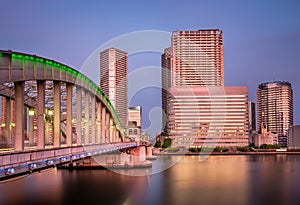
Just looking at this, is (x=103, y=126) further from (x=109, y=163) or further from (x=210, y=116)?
(x=210, y=116)

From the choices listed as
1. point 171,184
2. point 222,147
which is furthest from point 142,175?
point 222,147

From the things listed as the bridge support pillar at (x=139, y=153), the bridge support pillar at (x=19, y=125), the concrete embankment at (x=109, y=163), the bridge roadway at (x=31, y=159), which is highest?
the bridge support pillar at (x=19, y=125)

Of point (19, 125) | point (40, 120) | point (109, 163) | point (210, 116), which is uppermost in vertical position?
point (40, 120)

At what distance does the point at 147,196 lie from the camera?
4766cm

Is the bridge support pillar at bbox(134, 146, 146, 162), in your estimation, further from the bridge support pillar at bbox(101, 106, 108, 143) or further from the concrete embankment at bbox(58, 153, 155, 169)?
the bridge support pillar at bbox(101, 106, 108, 143)

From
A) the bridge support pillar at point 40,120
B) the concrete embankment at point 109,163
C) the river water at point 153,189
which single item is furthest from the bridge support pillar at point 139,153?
the bridge support pillar at point 40,120

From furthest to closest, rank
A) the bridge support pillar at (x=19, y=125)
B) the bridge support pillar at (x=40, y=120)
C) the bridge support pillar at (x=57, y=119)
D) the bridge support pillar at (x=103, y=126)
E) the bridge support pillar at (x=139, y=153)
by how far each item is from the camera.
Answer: the bridge support pillar at (x=139, y=153) < the bridge support pillar at (x=103, y=126) < the bridge support pillar at (x=57, y=119) < the bridge support pillar at (x=40, y=120) < the bridge support pillar at (x=19, y=125)

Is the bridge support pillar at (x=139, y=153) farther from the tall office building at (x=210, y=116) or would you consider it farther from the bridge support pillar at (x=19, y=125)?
the tall office building at (x=210, y=116)

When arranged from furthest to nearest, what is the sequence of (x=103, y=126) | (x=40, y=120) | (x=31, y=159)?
1. (x=103, y=126)
2. (x=40, y=120)
3. (x=31, y=159)

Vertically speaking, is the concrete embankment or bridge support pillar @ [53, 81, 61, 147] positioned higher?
bridge support pillar @ [53, 81, 61, 147]

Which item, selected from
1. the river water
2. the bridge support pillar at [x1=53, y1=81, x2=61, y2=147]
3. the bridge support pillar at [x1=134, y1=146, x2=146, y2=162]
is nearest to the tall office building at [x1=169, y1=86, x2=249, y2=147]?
the bridge support pillar at [x1=134, y1=146, x2=146, y2=162]

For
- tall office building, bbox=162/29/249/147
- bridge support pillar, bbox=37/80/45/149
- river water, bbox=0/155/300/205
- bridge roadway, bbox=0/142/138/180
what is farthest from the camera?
tall office building, bbox=162/29/249/147

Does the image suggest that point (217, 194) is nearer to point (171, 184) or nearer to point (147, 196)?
point (147, 196)

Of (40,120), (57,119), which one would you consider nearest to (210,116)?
(57,119)
